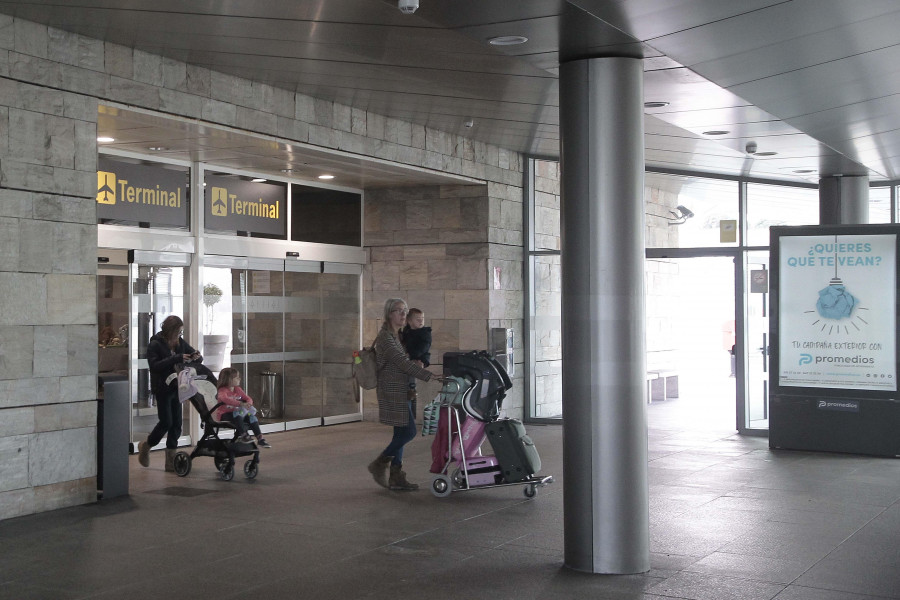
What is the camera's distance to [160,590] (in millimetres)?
5418

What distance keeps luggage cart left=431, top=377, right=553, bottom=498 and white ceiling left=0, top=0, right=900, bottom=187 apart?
2845 mm

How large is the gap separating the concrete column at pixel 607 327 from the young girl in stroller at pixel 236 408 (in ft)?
13.9

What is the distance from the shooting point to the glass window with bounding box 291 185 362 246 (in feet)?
42.4

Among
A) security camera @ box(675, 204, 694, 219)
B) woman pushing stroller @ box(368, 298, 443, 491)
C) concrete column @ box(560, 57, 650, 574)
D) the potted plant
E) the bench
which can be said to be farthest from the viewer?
the bench

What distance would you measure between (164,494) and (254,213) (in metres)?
4.72

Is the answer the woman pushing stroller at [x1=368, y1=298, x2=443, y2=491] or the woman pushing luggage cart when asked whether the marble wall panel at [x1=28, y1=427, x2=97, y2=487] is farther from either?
the woman pushing luggage cart

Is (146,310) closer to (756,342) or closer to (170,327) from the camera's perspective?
(170,327)

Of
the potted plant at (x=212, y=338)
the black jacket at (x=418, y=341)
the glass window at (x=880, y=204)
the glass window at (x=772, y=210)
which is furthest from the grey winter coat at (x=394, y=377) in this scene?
the glass window at (x=880, y=204)

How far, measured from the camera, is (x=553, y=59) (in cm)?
594

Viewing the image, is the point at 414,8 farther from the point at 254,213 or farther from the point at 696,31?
the point at 254,213

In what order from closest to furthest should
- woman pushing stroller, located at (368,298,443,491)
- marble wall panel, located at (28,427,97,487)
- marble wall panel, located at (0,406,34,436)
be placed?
marble wall panel, located at (0,406,34,436), marble wall panel, located at (28,427,97,487), woman pushing stroller, located at (368,298,443,491)

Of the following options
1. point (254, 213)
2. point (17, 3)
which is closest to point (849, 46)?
point (17, 3)

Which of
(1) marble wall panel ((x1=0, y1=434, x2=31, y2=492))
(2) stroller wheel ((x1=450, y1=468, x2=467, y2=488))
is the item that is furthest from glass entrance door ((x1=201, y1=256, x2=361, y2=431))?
(1) marble wall panel ((x1=0, y1=434, x2=31, y2=492))

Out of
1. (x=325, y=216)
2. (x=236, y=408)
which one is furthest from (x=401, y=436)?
(x=325, y=216)
